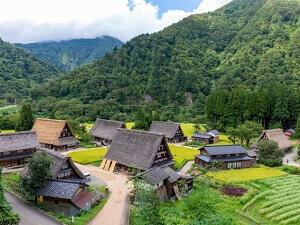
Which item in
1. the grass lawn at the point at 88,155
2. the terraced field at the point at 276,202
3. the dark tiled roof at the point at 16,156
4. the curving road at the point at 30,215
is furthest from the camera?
the grass lawn at the point at 88,155

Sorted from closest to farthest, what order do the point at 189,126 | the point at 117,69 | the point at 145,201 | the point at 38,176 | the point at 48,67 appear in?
the point at 145,201 < the point at 38,176 < the point at 189,126 < the point at 117,69 < the point at 48,67

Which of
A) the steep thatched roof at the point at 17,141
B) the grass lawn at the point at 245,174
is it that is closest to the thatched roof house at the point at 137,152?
the grass lawn at the point at 245,174

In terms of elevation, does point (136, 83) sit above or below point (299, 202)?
above

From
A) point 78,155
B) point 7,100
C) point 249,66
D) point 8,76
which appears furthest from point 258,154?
point 8,76

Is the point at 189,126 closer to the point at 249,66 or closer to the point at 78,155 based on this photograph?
the point at 78,155

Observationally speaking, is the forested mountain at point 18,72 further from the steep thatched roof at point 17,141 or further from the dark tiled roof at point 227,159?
the dark tiled roof at point 227,159

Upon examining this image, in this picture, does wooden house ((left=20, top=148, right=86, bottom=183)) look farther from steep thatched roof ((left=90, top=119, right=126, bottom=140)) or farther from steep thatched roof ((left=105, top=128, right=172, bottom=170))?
steep thatched roof ((left=90, top=119, right=126, bottom=140))

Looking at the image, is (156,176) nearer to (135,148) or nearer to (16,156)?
(135,148)

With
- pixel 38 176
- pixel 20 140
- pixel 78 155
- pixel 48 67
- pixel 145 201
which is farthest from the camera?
pixel 48 67
